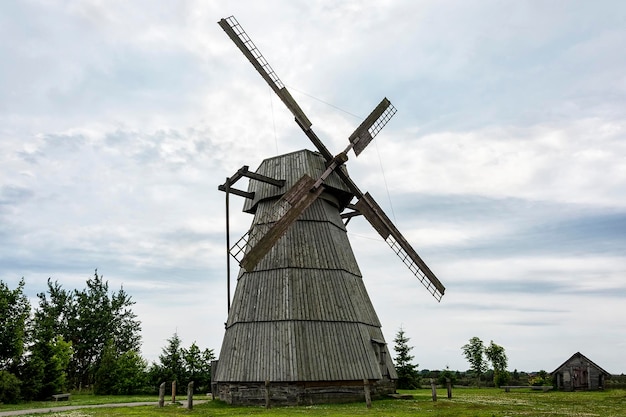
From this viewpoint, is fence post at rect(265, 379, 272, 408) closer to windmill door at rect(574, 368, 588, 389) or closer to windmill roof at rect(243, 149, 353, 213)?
windmill roof at rect(243, 149, 353, 213)

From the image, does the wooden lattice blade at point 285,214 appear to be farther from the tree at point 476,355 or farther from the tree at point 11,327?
the tree at point 476,355

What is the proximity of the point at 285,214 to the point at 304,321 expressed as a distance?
5158 millimetres

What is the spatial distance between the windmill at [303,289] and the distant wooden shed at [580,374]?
20.6 m

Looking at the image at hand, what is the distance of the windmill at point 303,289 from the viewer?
2338cm

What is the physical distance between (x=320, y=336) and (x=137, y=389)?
24.6m

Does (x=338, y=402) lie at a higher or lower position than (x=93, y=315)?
lower

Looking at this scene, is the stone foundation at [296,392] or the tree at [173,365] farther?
the tree at [173,365]

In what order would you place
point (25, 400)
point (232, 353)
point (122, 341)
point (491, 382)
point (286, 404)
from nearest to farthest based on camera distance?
point (286, 404), point (232, 353), point (25, 400), point (491, 382), point (122, 341)

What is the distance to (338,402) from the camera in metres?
23.3

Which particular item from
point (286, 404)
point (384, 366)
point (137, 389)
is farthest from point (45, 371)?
point (384, 366)

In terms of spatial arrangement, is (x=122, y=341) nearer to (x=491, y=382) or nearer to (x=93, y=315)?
(x=93, y=315)

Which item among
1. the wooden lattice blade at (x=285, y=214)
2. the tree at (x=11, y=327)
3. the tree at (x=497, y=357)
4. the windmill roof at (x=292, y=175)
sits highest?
the windmill roof at (x=292, y=175)

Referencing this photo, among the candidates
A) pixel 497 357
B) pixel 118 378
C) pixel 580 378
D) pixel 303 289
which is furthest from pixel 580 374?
pixel 118 378

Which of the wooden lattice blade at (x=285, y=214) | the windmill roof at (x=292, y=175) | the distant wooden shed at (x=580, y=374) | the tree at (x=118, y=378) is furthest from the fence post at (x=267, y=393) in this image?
the distant wooden shed at (x=580, y=374)
